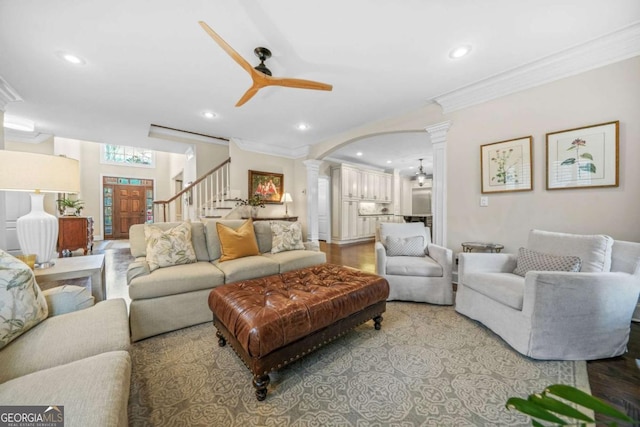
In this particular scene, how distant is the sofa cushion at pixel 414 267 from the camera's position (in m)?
2.65

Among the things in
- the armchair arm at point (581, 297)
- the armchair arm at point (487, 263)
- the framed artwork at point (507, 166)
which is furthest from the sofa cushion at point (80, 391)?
the framed artwork at point (507, 166)

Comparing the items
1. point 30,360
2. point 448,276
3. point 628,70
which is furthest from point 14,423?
point 628,70

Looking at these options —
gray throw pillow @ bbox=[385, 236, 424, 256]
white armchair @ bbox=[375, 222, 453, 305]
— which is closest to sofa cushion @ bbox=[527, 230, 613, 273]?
white armchair @ bbox=[375, 222, 453, 305]

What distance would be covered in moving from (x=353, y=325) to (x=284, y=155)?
4.66 m

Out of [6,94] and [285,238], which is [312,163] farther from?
[6,94]

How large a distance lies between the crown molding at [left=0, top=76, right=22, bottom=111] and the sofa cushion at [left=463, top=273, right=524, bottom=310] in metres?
5.21

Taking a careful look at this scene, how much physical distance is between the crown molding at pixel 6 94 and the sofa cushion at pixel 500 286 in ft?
17.1

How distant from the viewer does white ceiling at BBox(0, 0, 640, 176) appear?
1.82 metres

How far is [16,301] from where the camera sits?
116 centimetres

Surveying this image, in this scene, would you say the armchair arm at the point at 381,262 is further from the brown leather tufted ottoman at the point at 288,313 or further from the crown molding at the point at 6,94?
the crown molding at the point at 6,94

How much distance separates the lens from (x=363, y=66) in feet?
8.27

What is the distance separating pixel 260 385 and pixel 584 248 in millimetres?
2604

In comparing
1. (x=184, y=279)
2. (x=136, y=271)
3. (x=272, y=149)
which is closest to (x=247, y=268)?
(x=184, y=279)

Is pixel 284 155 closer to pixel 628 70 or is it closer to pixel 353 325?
pixel 353 325
